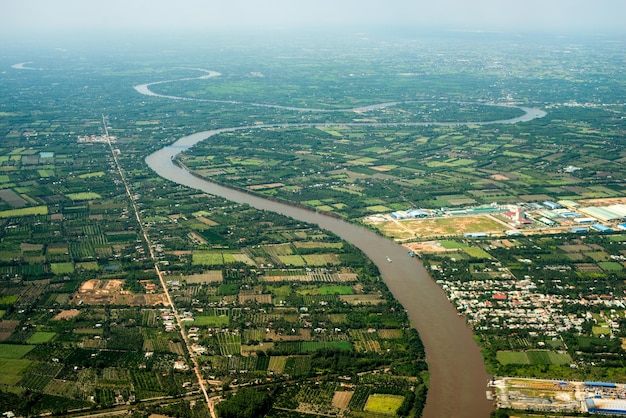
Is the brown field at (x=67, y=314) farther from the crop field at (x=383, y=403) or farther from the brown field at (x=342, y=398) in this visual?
the crop field at (x=383, y=403)

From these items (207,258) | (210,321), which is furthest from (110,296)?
(207,258)

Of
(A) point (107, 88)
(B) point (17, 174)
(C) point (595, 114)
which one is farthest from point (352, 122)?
(A) point (107, 88)

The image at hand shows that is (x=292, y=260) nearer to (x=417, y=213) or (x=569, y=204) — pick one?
(x=417, y=213)

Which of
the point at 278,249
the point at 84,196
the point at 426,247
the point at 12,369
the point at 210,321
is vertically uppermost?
the point at 426,247

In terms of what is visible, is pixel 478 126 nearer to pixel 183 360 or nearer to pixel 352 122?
pixel 352 122

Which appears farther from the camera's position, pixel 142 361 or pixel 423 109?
pixel 423 109
